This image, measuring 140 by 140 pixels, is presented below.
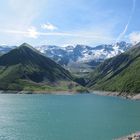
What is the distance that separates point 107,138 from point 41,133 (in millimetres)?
22117

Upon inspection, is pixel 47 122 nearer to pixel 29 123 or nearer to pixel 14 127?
pixel 29 123

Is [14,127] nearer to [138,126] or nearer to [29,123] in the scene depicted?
[29,123]

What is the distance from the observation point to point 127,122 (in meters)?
148

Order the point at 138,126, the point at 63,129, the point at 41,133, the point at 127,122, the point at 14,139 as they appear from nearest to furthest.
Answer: the point at 14,139 < the point at 41,133 < the point at 63,129 < the point at 138,126 < the point at 127,122

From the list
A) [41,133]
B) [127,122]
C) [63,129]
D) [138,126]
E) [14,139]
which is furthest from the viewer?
[127,122]

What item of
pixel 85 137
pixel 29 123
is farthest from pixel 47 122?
pixel 85 137

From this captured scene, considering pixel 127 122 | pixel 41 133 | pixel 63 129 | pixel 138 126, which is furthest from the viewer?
pixel 127 122

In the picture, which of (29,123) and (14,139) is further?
(29,123)

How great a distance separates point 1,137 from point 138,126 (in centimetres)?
5511

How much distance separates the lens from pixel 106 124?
458 ft

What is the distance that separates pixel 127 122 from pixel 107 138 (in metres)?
42.6

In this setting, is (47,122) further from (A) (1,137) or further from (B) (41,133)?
(A) (1,137)

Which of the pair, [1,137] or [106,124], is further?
[106,124]

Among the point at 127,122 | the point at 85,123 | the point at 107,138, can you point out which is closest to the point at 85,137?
the point at 107,138
